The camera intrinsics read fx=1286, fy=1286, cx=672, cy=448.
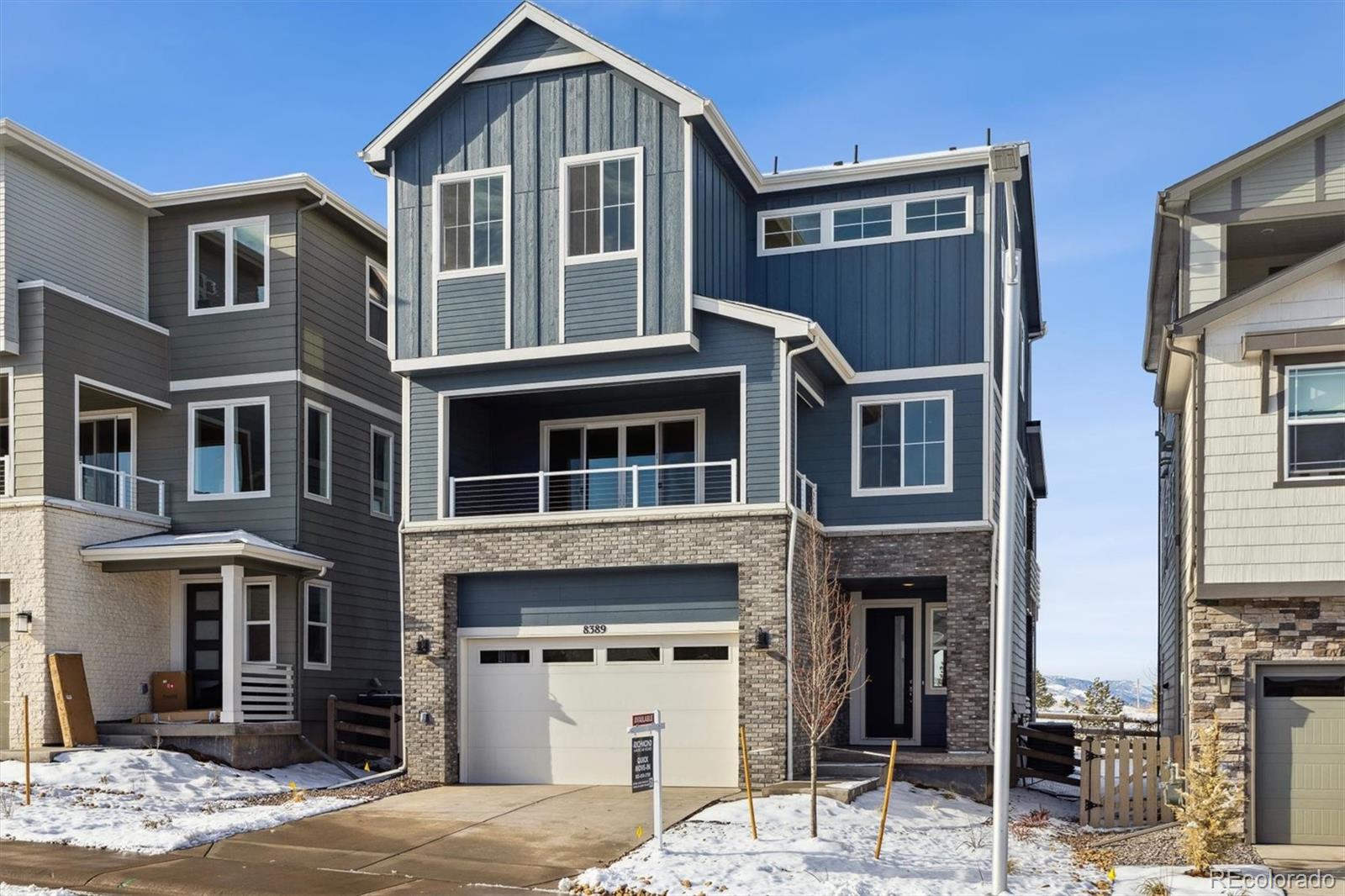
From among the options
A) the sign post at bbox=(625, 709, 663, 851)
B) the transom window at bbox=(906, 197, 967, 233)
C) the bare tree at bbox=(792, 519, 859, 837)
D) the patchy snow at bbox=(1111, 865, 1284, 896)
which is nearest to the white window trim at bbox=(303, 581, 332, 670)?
the bare tree at bbox=(792, 519, 859, 837)

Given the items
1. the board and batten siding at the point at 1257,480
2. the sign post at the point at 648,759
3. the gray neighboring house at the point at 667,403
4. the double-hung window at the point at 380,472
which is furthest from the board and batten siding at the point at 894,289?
the sign post at the point at 648,759

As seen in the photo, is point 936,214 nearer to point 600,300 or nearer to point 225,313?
point 600,300

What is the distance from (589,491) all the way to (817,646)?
583cm

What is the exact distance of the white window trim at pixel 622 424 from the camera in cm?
2066

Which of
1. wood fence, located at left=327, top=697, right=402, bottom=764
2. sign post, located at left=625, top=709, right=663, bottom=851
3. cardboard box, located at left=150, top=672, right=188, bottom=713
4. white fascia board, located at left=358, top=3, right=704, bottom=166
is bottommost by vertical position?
wood fence, located at left=327, top=697, right=402, bottom=764

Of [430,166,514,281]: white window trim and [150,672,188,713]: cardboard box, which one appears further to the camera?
[150,672,188,713]: cardboard box

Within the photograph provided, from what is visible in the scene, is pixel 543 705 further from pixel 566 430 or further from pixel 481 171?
pixel 481 171

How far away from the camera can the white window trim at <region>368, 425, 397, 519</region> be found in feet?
79.7

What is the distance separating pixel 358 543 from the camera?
23812mm

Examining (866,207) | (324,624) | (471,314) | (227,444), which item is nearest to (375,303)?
(227,444)

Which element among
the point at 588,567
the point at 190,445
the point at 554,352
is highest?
the point at 554,352

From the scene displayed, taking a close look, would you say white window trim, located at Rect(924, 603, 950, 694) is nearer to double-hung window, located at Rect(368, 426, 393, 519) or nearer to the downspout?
the downspout

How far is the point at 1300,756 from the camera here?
599 inches

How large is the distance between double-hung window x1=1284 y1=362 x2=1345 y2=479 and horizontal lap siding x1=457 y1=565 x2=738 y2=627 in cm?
734
